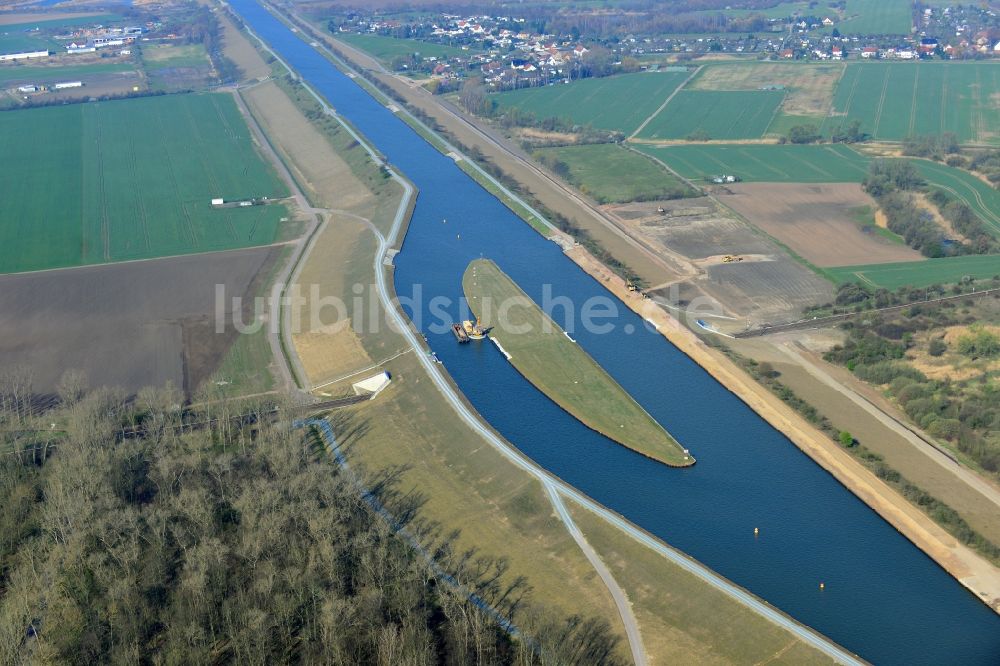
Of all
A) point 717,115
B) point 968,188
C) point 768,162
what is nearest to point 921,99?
point 717,115

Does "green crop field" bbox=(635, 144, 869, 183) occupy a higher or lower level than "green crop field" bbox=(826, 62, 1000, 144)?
lower

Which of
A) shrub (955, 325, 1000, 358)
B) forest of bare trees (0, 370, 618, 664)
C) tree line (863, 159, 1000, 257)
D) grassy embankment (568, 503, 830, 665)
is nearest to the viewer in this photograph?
forest of bare trees (0, 370, 618, 664)

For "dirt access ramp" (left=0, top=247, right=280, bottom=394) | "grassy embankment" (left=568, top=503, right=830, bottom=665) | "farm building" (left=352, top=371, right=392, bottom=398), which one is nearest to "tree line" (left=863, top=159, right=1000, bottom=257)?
"farm building" (left=352, top=371, right=392, bottom=398)

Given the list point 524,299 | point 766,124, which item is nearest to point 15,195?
point 524,299

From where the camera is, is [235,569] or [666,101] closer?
[235,569]

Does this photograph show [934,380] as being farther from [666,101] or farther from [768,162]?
[666,101]

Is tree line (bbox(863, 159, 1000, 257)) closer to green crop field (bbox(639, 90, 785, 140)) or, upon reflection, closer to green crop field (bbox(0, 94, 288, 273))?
green crop field (bbox(639, 90, 785, 140))
